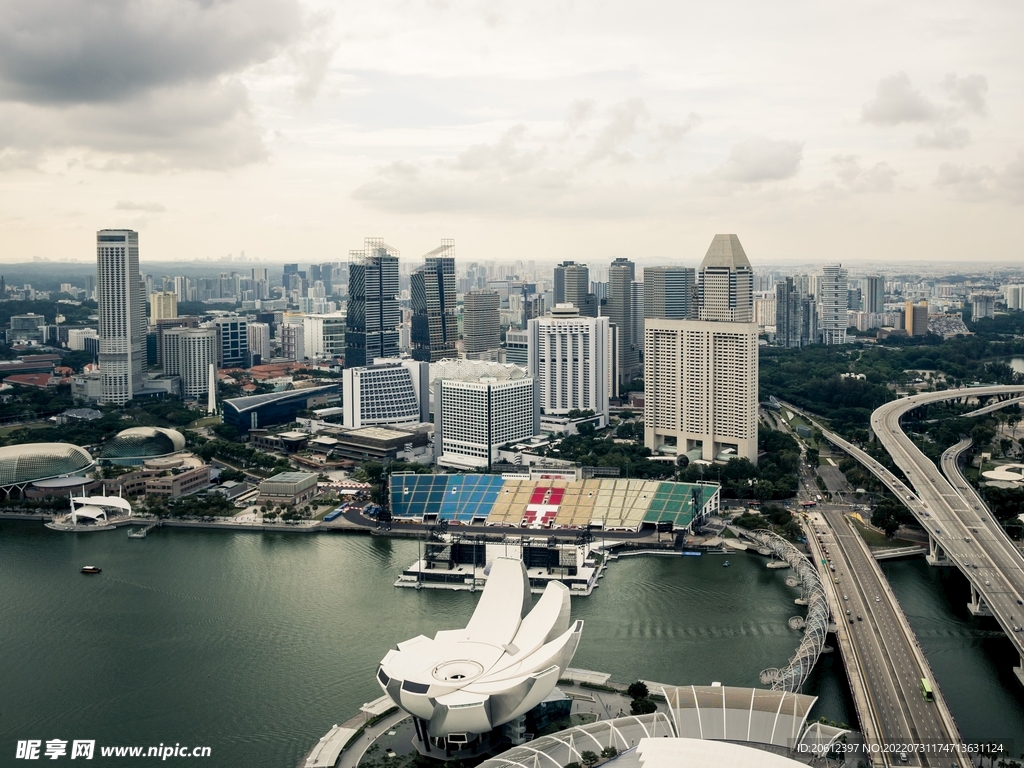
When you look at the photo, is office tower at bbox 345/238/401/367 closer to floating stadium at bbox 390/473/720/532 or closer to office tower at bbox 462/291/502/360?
office tower at bbox 462/291/502/360

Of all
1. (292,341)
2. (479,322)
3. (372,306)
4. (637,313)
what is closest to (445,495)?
(372,306)

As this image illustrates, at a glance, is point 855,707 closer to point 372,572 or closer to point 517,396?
point 372,572

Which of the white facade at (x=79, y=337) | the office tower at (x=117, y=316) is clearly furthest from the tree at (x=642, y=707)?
the white facade at (x=79, y=337)

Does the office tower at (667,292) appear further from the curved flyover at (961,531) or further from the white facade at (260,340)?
the white facade at (260,340)

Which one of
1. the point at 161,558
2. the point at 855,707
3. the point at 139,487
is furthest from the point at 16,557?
the point at 855,707

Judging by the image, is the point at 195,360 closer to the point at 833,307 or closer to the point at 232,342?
the point at 232,342
